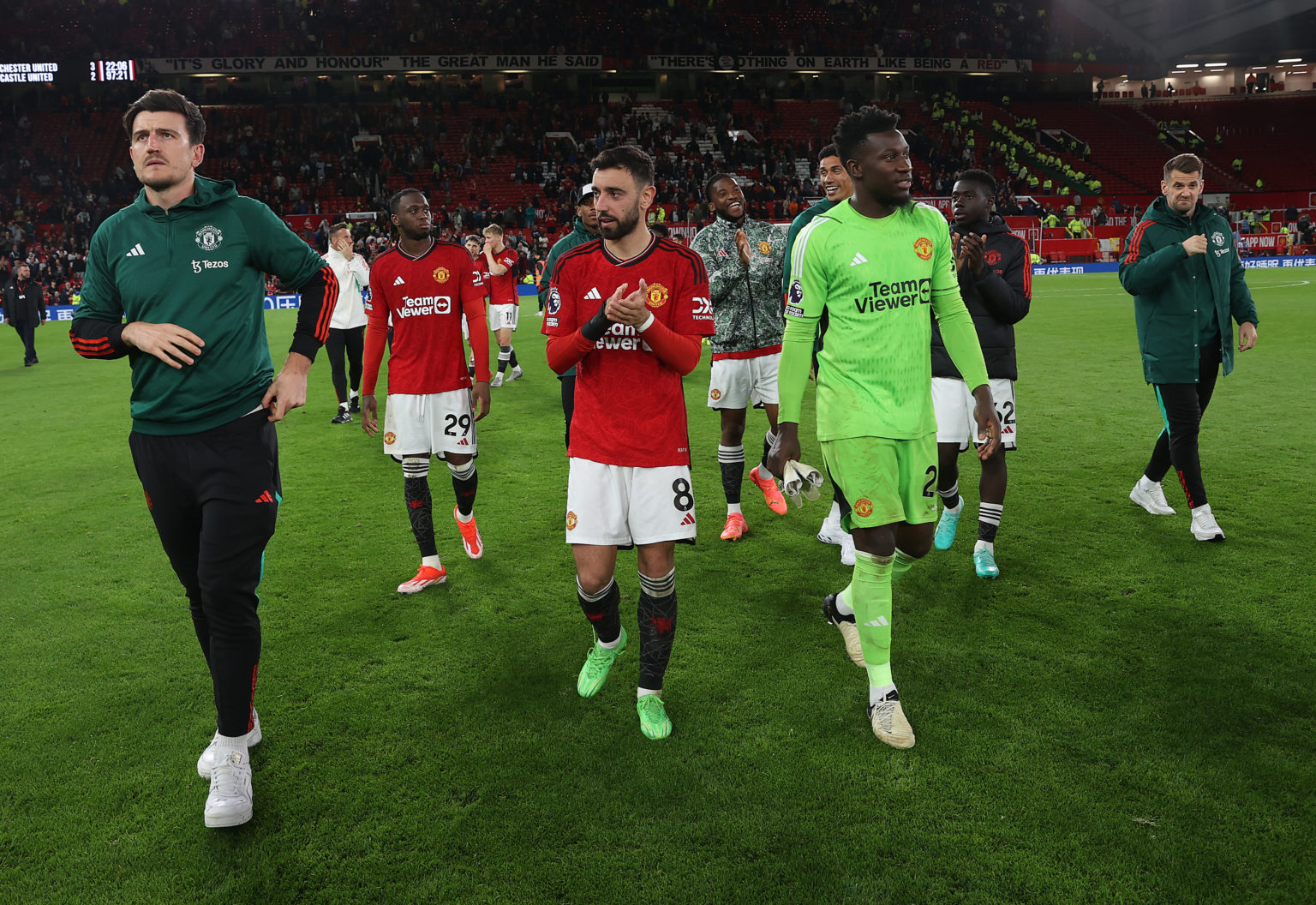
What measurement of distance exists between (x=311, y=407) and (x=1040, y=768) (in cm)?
1110

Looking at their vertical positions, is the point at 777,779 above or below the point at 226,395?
below

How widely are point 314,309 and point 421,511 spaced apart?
7.69 feet

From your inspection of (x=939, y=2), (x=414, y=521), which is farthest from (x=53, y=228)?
(x=939, y=2)

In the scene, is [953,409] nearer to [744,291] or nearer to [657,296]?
[744,291]

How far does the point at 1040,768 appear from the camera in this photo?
346cm

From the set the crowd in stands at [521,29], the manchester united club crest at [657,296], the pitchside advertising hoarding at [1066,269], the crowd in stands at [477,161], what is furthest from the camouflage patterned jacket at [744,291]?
the crowd in stands at [521,29]

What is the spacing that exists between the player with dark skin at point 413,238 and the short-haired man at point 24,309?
1553 centimetres

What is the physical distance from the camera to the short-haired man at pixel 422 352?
5539 millimetres

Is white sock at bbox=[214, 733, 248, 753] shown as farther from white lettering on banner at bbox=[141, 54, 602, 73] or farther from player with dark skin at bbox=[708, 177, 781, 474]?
white lettering on banner at bbox=[141, 54, 602, 73]

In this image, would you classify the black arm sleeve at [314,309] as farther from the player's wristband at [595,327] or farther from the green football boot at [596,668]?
the green football boot at [596,668]

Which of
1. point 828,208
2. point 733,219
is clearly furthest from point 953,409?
point 733,219

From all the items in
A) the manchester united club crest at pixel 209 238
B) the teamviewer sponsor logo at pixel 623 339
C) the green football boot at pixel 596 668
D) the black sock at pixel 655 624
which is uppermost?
the manchester united club crest at pixel 209 238

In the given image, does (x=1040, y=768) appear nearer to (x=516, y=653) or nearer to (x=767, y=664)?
(x=767, y=664)

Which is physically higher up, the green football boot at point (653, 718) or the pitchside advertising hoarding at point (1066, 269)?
the pitchside advertising hoarding at point (1066, 269)
